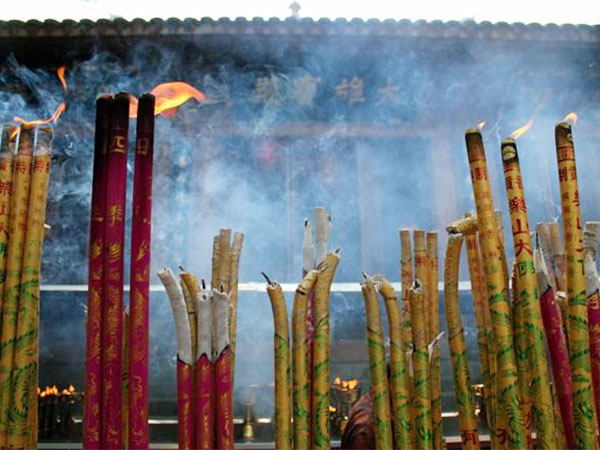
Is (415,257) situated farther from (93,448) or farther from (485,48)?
(485,48)

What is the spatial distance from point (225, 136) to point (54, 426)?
11.4ft

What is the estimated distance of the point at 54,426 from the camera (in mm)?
5145

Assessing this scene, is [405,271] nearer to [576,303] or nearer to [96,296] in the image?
[576,303]

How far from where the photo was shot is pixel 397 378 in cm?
125

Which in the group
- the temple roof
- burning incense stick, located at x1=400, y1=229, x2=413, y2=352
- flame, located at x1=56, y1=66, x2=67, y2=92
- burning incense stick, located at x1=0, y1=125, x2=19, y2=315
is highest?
the temple roof

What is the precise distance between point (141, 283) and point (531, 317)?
87cm

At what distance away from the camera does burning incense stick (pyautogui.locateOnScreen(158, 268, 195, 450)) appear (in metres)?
1.12

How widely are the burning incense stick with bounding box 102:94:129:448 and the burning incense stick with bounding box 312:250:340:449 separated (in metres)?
0.44

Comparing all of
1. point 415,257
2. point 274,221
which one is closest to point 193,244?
point 274,221

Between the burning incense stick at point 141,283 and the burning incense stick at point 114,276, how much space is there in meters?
0.03

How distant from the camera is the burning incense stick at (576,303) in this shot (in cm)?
107

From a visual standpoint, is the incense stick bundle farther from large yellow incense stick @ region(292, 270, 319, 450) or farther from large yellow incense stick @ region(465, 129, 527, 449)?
large yellow incense stick @ region(465, 129, 527, 449)

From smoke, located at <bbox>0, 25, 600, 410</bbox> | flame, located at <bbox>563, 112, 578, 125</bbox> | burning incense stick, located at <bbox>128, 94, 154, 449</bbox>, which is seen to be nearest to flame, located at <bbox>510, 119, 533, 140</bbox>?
smoke, located at <bbox>0, 25, 600, 410</bbox>

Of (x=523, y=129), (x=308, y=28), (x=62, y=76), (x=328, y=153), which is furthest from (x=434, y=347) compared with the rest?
(x=62, y=76)
